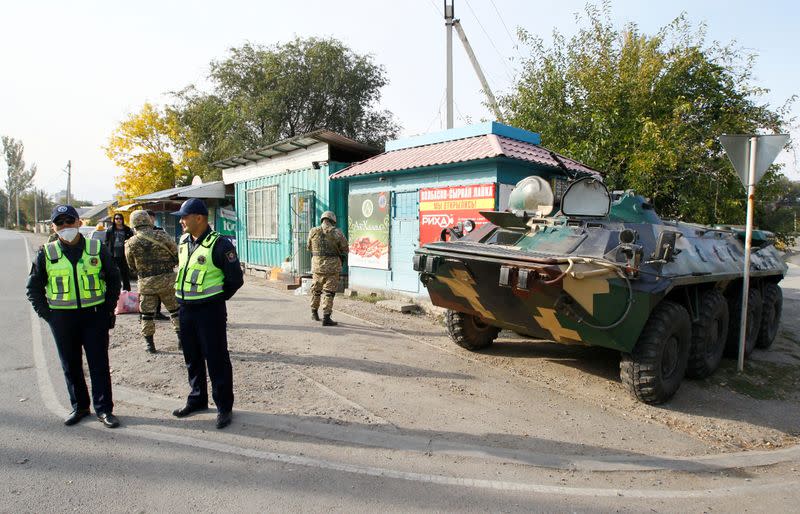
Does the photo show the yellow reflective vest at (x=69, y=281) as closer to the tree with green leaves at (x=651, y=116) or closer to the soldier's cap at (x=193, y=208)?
the soldier's cap at (x=193, y=208)

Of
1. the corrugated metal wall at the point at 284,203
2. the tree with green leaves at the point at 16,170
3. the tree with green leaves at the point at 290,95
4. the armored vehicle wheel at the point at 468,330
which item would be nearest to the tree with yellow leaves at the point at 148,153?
the tree with green leaves at the point at 290,95

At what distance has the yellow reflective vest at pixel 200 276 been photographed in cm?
380

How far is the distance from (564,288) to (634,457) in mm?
1417

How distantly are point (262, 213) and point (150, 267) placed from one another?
829 centimetres

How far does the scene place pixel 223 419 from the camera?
3854mm

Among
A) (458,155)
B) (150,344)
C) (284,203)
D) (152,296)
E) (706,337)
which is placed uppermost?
(458,155)

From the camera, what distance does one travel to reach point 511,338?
7297 millimetres

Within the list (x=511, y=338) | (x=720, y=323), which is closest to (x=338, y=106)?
(x=511, y=338)

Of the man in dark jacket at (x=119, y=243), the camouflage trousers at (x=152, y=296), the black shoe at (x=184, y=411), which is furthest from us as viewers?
the man in dark jacket at (x=119, y=243)

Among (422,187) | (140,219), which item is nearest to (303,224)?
(422,187)

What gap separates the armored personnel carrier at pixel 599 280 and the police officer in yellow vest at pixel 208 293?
233cm

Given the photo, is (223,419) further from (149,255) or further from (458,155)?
(458,155)

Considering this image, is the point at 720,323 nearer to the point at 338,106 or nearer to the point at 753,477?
the point at 753,477

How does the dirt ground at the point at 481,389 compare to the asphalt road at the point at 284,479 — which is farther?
the dirt ground at the point at 481,389
